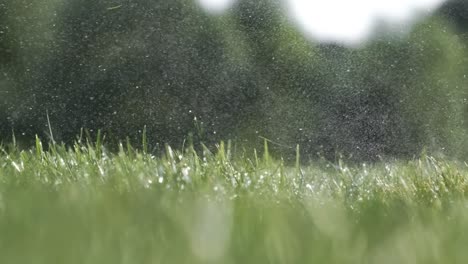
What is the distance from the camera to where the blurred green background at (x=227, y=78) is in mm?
9578

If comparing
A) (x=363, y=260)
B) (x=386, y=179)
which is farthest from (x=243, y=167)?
(x=363, y=260)

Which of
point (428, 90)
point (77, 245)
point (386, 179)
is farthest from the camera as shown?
point (428, 90)

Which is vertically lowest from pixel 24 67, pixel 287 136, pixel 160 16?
pixel 287 136

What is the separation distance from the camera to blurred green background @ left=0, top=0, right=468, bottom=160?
9.58 m

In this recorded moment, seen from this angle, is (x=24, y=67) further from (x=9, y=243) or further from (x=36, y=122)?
(x=9, y=243)

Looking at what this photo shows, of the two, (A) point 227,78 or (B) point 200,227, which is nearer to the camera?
(B) point 200,227

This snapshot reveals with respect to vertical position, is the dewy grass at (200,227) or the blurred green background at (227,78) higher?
the dewy grass at (200,227)

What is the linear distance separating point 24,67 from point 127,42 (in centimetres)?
147

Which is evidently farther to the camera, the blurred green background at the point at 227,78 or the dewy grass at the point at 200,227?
the blurred green background at the point at 227,78

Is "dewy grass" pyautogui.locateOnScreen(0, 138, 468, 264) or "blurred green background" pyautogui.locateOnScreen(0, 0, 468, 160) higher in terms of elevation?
"dewy grass" pyautogui.locateOnScreen(0, 138, 468, 264)

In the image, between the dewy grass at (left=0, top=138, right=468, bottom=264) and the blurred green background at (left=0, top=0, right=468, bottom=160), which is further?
the blurred green background at (left=0, top=0, right=468, bottom=160)

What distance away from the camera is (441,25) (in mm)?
14180

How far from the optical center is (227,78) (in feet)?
Result: 39.2

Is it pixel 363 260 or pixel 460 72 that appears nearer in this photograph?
pixel 363 260
